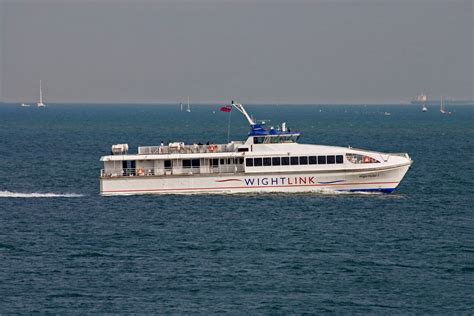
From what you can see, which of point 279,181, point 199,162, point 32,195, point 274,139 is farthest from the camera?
point 32,195

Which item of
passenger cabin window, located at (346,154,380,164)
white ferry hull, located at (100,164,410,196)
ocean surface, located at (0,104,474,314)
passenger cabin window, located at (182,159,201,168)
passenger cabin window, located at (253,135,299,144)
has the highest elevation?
passenger cabin window, located at (253,135,299,144)

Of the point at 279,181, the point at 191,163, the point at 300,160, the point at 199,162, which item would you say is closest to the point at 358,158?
the point at 300,160

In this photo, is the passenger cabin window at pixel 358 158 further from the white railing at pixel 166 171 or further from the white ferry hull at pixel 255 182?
the white railing at pixel 166 171

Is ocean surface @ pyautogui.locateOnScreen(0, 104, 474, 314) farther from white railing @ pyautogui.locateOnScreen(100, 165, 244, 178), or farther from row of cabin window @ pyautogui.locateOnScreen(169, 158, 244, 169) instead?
row of cabin window @ pyautogui.locateOnScreen(169, 158, 244, 169)

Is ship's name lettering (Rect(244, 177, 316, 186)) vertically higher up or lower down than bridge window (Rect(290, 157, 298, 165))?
lower down

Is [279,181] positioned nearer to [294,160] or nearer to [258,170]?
[258,170]

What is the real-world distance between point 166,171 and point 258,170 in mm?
6728

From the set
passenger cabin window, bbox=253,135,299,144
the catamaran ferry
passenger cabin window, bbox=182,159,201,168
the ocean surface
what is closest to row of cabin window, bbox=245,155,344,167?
the catamaran ferry

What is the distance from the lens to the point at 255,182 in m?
70.5

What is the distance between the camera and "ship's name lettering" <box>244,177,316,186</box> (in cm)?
7019

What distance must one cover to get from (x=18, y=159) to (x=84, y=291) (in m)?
69.9

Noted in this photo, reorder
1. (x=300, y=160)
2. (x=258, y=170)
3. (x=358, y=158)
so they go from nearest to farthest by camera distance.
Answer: (x=300, y=160) → (x=258, y=170) → (x=358, y=158)

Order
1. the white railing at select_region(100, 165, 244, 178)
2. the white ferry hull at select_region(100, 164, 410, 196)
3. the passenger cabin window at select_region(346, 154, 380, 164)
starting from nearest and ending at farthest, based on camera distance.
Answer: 1. the passenger cabin window at select_region(346, 154, 380, 164)
2. the white ferry hull at select_region(100, 164, 410, 196)
3. the white railing at select_region(100, 165, 244, 178)

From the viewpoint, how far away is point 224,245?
53781 millimetres
